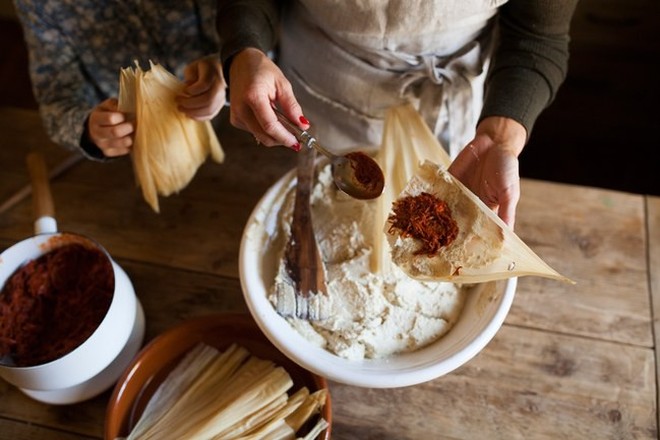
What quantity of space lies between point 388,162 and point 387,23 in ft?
0.61

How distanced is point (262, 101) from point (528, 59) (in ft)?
1.24

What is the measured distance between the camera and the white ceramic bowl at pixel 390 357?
0.67 meters

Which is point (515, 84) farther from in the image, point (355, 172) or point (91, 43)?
point (91, 43)

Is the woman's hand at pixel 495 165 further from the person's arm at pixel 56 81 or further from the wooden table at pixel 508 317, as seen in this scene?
the person's arm at pixel 56 81

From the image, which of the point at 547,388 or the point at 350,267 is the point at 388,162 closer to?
the point at 350,267

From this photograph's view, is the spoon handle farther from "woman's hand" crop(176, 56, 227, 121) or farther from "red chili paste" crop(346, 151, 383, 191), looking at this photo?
"woman's hand" crop(176, 56, 227, 121)

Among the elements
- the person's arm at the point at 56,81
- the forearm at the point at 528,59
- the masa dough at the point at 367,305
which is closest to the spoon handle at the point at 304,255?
the masa dough at the point at 367,305

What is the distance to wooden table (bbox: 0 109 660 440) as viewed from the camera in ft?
2.49

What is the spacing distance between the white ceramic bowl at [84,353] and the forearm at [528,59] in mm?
533

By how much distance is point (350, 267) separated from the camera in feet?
2.50

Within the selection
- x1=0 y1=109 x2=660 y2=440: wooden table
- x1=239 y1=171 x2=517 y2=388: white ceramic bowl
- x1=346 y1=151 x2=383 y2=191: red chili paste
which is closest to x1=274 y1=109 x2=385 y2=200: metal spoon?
x1=346 y1=151 x2=383 y2=191: red chili paste

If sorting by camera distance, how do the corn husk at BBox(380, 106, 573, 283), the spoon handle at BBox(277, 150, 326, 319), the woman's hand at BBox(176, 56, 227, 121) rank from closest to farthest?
the corn husk at BBox(380, 106, 573, 283), the spoon handle at BBox(277, 150, 326, 319), the woman's hand at BBox(176, 56, 227, 121)

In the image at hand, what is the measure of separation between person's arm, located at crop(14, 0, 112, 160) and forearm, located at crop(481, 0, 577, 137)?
613mm

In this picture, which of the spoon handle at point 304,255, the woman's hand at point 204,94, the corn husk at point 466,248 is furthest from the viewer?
the woman's hand at point 204,94
